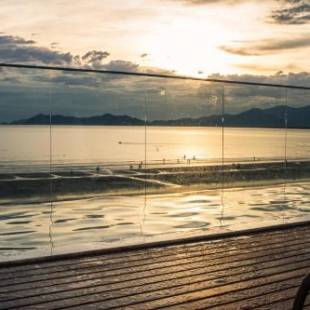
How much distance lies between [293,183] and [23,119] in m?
4.16

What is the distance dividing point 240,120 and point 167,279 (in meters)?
3.30

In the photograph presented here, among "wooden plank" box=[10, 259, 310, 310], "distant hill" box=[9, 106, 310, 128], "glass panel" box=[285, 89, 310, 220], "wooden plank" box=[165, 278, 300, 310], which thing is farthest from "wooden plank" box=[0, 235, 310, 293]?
"distant hill" box=[9, 106, 310, 128]

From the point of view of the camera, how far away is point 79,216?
5.50 metres

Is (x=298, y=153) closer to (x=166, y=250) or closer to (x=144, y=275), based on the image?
(x=166, y=250)

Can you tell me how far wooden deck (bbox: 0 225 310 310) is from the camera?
219cm

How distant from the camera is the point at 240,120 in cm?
557

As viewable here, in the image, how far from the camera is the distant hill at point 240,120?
5.17 metres

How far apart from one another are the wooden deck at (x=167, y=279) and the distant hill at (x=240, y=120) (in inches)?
84.9

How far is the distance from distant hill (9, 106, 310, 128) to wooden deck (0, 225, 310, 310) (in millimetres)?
2157

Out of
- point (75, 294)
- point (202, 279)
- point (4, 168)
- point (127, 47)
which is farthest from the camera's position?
point (4, 168)

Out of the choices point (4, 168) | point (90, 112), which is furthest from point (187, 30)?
point (4, 168)

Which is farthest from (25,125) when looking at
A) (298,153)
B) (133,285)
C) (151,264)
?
(298,153)

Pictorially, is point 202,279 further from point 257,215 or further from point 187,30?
point 187,30

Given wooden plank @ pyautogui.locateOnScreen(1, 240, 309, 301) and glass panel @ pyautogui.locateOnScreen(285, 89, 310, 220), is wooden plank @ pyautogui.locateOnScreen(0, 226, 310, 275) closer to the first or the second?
wooden plank @ pyautogui.locateOnScreen(1, 240, 309, 301)
